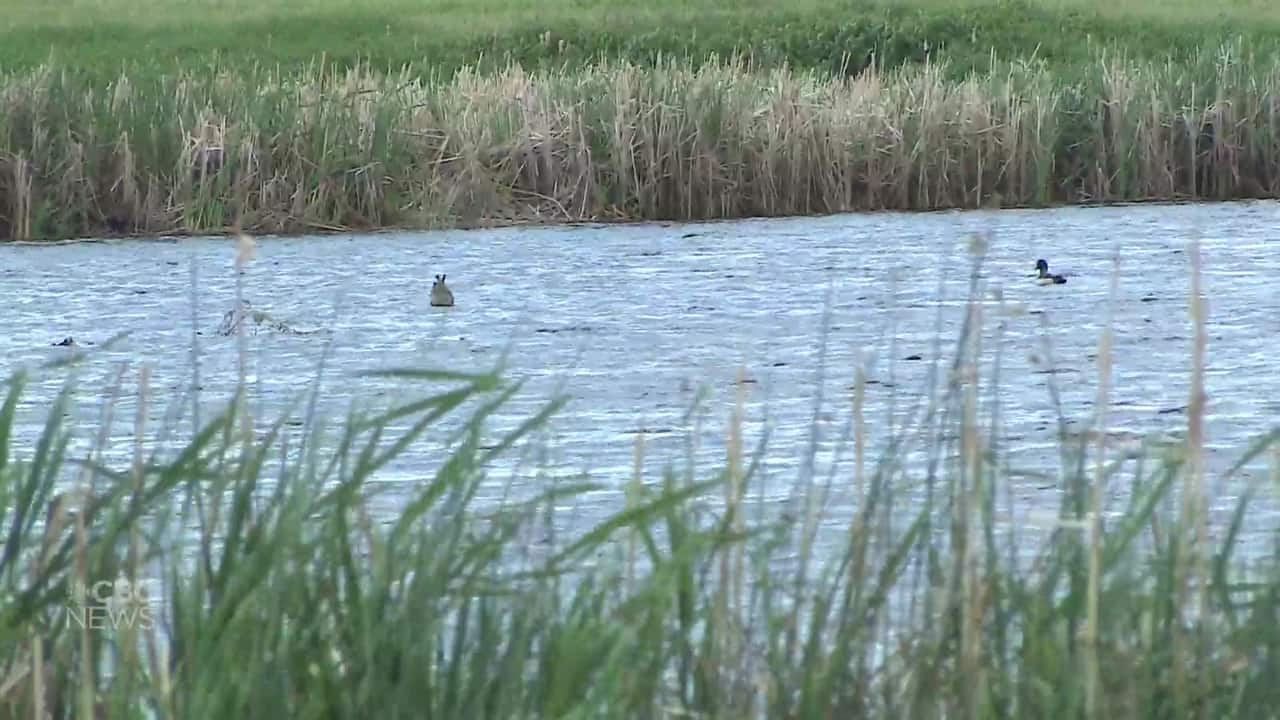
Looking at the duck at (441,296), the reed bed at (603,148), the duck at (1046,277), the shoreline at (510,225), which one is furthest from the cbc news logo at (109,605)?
the reed bed at (603,148)

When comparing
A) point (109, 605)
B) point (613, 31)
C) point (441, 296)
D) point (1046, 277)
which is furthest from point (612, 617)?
point (613, 31)

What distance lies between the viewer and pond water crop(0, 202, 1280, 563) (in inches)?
223

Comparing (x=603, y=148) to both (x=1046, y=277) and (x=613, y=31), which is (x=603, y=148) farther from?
(x=613, y=31)

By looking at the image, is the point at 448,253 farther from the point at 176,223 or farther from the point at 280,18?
the point at 280,18

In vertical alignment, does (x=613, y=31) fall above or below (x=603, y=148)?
above

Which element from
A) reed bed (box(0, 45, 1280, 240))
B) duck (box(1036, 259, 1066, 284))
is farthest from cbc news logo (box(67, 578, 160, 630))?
reed bed (box(0, 45, 1280, 240))

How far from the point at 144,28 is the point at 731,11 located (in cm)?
788

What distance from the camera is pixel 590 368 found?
7.38 m

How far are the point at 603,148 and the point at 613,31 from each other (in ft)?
51.4

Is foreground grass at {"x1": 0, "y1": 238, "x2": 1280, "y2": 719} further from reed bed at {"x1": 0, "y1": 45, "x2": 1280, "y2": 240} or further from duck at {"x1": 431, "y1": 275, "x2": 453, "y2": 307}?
reed bed at {"x1": 0, "y1": 45, "x2": 1280, "y2": 240}

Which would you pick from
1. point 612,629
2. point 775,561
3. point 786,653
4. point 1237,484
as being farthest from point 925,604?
point 1237,484

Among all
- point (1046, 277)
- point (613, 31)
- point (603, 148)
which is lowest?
point (1046, 277)

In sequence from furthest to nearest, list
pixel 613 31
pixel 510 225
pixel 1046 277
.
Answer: pixel 613 31, pixel 510 225, pixel 1046 277

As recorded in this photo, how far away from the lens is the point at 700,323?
8641 millimetres
